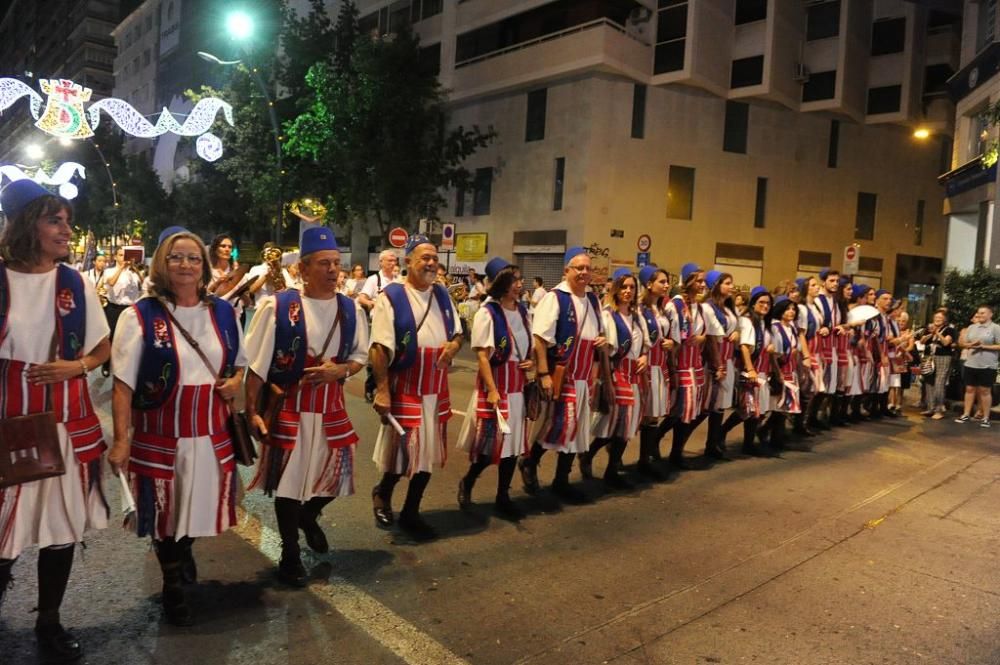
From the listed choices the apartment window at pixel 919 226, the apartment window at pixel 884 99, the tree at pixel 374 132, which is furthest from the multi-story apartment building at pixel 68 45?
the apartment window at pixel 919 226

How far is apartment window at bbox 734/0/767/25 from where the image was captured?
28.4m

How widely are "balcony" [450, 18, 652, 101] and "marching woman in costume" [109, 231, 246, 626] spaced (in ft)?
80.9

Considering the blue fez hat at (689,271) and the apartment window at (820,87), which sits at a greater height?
the apartment window at (820,87)

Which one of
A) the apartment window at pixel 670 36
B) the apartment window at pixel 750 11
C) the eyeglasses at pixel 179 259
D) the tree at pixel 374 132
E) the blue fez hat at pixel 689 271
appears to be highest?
the apartment window at pixel 750 11

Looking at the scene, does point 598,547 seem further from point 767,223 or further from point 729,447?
point 767,223

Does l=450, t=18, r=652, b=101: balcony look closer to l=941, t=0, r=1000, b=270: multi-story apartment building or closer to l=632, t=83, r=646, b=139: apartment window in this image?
l=632, t=83, r=646, b=139: apartment window

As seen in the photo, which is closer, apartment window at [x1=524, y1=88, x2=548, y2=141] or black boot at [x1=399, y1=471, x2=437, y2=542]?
black boot at [x1=399, y1=471, x2=437, y2=542]

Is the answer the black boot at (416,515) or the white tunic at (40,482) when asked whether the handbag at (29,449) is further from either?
the black boot at (416,515)

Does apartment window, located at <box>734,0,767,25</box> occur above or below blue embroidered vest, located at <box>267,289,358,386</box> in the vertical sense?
above

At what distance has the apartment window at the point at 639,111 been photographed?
27.6 meters

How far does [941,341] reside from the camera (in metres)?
13.0

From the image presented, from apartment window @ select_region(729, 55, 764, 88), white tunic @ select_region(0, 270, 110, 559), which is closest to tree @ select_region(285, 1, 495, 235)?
Result: apartment window @ select_region(729, 55, 764, 88)

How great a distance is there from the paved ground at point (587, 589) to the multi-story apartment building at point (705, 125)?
2059cm

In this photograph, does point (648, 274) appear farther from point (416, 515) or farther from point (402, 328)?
point (416, 515)
